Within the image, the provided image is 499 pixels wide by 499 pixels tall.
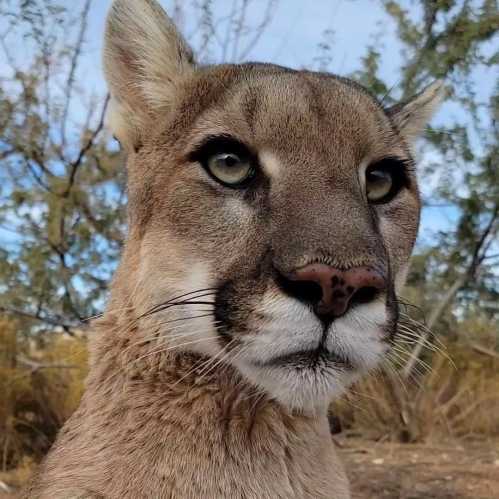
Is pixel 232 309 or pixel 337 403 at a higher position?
pixel 232 309

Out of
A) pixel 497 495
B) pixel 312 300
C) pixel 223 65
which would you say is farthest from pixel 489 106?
pixel 312 300

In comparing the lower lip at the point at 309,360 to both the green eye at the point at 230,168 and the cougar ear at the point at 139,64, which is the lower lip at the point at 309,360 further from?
the cougar ear at the point at 139,64

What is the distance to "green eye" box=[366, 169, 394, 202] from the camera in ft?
9.43

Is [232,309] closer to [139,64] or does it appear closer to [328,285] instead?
[328,285]

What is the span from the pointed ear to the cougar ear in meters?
1.17

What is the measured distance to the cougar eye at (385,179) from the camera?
2.88 meters

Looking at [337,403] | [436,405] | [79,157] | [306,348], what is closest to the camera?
[306,348]

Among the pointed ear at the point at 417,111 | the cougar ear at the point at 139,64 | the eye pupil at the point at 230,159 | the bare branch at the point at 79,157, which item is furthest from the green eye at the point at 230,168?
the bare branch at the point at 79,157

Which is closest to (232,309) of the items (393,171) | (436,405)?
(393,171)

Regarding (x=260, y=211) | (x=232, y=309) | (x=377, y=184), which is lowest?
(x=232, y=309)

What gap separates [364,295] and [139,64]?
1.73 metres

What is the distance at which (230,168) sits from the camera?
2.61 meters

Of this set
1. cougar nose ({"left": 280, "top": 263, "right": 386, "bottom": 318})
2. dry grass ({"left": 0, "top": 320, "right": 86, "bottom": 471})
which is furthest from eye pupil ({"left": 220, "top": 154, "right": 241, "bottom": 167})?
dry grass ({"left": 0, "top": 320, "right": 86, "bottom": 471})

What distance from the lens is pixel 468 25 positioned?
21.6 feet
